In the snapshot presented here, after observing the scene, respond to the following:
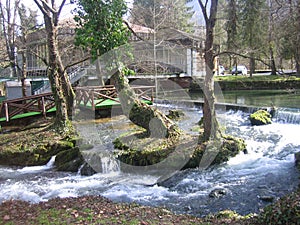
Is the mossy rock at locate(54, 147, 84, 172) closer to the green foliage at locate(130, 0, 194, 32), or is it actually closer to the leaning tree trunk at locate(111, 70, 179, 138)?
the leaning tree trunk at locate(111, 70, 179, 138)

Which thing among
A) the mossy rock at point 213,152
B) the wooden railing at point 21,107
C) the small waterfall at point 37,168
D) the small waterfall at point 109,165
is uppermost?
the wooden railing at point 21,107

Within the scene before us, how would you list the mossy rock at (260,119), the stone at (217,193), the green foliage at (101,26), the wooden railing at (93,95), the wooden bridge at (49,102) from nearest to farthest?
the stone at (217,193) < the green foliage at (101,26) < the wooden bridge at (49,102) < the mossy rock at (260,119) < the wooden railing at (93,95)

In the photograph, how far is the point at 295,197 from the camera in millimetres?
4312

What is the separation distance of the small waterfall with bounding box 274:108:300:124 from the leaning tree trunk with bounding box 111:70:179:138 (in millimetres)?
7242

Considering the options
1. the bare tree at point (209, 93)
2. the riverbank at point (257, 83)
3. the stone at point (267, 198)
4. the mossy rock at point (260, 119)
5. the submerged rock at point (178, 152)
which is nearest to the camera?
the stone at point (267, 198)

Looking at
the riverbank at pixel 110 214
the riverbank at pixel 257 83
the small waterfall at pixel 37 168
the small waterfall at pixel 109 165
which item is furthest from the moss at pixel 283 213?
the riverbank at pixel 257 83

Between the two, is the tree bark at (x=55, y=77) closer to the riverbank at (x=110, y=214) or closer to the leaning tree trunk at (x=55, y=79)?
the leaning tree trunk at (x=55, y=79)

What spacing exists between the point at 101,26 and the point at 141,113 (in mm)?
2830

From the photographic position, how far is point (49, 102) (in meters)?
15.9

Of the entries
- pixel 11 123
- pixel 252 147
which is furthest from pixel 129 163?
→ pixel 11 123

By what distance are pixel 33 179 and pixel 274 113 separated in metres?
11.5

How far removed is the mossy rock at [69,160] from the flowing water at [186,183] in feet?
0.79

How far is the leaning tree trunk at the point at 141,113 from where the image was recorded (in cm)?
947

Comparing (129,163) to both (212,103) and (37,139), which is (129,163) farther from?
(37,139)
